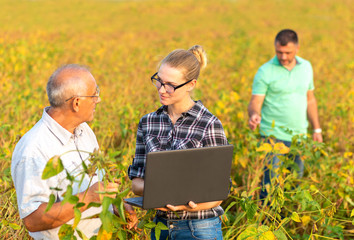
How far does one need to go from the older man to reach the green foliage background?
0.19m

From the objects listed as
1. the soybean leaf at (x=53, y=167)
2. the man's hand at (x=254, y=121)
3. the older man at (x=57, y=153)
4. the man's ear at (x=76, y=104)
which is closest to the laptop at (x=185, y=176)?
the older man at (x=57, y=153)

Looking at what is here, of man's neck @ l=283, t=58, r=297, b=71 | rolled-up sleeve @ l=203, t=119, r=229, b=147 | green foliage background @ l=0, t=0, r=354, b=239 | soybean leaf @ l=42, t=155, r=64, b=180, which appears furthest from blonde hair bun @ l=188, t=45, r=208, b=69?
man's neck @ l=283, t=58, r=297, b=71

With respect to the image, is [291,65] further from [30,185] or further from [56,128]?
[30,185]

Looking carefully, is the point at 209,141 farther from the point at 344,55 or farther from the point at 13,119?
the point at 344,55

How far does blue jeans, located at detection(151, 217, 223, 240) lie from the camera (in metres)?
1.84

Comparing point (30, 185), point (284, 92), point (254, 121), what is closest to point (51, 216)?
point (30, 185)

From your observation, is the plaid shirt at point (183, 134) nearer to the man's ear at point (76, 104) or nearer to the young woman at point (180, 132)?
the young woman at point (180, 132)

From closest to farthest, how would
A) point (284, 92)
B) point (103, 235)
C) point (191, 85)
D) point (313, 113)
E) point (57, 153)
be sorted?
1. point (103, 235)
2. point (57, 153)
3. point (191, 85)
4. point (284, 92)
5. point (313, 113)

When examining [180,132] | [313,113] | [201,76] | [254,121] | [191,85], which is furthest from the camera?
[201,76]

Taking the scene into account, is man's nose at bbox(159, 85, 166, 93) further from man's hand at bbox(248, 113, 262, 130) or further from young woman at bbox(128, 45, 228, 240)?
man's hand at bbox(248, 113, 262, 130)

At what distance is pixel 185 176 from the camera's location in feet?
5.34

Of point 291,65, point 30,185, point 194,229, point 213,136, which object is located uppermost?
point 291,65

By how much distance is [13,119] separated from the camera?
380 centimetres

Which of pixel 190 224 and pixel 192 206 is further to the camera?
pixel 190 224
